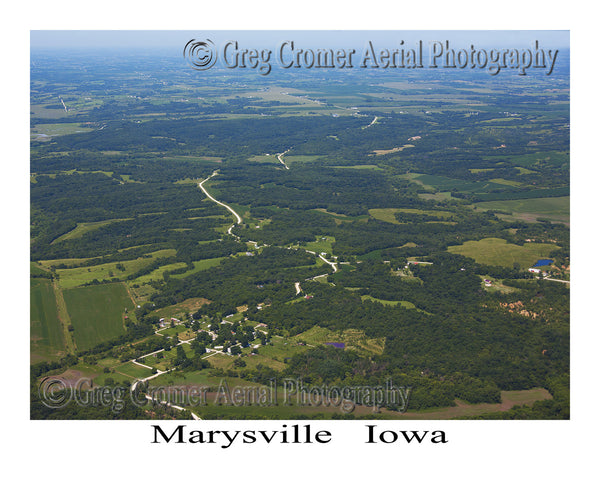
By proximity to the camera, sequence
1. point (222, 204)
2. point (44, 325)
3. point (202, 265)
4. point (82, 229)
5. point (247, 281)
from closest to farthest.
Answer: point (44, 325), point (247, 281), point (202, 265), point (82, 229), point (222, 204)

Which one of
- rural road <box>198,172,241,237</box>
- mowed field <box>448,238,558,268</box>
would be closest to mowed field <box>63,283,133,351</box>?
rural road <box>198,172,241,237</box>

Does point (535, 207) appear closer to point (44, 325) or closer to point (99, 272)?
point (99, 272)

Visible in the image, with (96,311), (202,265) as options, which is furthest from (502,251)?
(96,311)

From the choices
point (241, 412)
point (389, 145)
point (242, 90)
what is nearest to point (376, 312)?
point (241, 412)

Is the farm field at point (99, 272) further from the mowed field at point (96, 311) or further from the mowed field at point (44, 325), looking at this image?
the mowed field at point (44, 325)

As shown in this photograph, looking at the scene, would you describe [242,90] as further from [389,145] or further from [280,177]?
[280,177]

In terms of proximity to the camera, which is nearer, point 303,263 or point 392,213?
point 303,263

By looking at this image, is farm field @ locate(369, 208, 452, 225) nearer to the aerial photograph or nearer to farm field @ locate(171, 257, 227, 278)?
the aerial photograph
